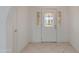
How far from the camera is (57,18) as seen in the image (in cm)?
258

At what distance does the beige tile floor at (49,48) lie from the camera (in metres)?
2.45

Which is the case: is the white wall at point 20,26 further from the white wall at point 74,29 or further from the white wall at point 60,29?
the white wall at point 74,29

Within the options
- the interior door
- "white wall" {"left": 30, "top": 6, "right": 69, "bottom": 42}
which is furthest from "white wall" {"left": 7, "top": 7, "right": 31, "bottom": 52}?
the interior door

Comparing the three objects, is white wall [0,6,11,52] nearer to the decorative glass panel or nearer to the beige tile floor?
the beige tile floor

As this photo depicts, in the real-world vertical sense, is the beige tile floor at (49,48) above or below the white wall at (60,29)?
below

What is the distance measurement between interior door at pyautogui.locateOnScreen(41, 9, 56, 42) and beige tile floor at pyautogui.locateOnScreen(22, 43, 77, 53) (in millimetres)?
114

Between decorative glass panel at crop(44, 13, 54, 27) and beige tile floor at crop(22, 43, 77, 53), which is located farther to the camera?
decorative glass panel at crop(44, 13, 54, 27)

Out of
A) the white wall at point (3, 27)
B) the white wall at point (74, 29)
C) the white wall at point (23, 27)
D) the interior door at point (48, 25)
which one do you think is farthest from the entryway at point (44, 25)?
the white wall at point (3, 27)

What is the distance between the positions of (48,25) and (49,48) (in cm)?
44

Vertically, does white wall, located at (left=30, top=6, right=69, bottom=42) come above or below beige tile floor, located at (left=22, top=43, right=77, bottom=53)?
above

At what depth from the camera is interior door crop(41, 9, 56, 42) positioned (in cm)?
254

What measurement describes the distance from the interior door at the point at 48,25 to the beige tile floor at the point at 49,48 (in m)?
0.11

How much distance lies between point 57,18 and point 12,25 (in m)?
0.90
